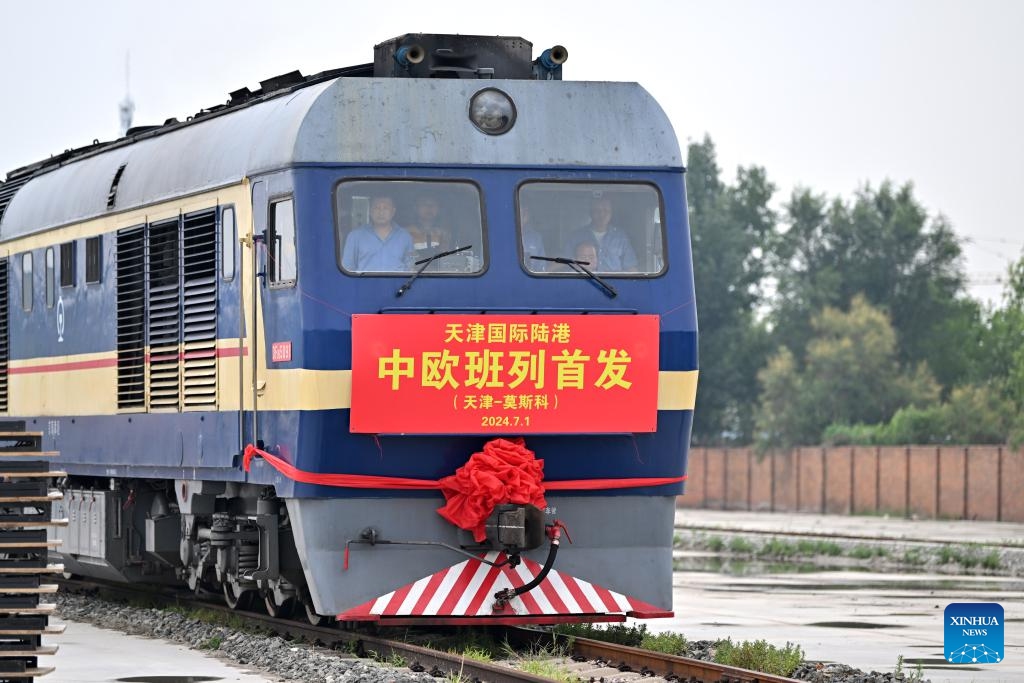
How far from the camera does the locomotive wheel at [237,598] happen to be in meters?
16.4

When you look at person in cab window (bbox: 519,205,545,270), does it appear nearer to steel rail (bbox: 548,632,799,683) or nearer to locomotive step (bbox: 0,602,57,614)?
steel rail (bbox: 548,632,799,683)

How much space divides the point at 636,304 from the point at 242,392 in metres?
2.98

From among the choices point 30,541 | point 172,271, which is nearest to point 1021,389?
point 172,271

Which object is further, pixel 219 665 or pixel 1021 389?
pixel 1021 389

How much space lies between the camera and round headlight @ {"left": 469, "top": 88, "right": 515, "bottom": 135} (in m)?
14.0

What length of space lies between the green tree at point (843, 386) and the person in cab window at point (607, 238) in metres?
51.0

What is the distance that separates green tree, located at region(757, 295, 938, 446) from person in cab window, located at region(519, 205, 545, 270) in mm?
51197

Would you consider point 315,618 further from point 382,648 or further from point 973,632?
point 973,632

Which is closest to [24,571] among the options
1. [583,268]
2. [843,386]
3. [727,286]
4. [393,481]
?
[393,481]

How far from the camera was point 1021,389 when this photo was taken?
152ft

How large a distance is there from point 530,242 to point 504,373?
0.98m

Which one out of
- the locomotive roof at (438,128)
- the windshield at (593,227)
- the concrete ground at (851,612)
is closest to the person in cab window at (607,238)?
the windshield at (593,227)

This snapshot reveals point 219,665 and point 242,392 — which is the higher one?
point 242,392

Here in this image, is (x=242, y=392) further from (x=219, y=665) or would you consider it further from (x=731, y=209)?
(x=731, y=209)
